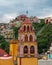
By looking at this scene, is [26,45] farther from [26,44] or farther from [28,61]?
[28,61]

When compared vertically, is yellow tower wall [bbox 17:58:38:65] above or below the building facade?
below

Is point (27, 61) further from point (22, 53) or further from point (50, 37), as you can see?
point (50, 37)

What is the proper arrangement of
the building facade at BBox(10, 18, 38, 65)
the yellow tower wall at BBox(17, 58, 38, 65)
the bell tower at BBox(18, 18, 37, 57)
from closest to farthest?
the yellow tower wall at BBox(17, 58, 38, 65) < the building facade at BBox(10, 18, 38, 65) < the bell tower at BBox(18, 18, 37, 57)

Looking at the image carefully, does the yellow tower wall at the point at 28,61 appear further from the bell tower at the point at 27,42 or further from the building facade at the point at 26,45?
the bell tower at the point at 27,42

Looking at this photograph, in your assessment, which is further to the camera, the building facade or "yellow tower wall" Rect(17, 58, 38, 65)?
the building facade

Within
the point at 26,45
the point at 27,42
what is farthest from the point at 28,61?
the point at 27,42

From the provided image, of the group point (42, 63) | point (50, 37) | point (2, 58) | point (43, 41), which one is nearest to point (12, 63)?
point (2, 58)

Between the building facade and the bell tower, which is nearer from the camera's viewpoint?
the building facade

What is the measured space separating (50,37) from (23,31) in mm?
50352

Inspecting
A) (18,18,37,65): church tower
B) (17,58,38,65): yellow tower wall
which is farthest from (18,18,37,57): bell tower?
(17,58,38,65): yellow tower wall

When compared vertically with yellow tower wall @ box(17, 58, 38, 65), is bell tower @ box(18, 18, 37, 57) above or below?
above

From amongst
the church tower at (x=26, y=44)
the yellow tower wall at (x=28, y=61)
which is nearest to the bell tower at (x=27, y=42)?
the church tower at (x=26, y=44)

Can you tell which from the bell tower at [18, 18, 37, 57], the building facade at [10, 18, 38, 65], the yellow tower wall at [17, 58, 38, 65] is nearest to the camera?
the yellow tower wall at [17, 58, 38, 65]

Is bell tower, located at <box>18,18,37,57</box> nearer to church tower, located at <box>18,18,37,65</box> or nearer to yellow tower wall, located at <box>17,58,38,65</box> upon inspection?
church tower, located at <box>18,18,37,65</box>
